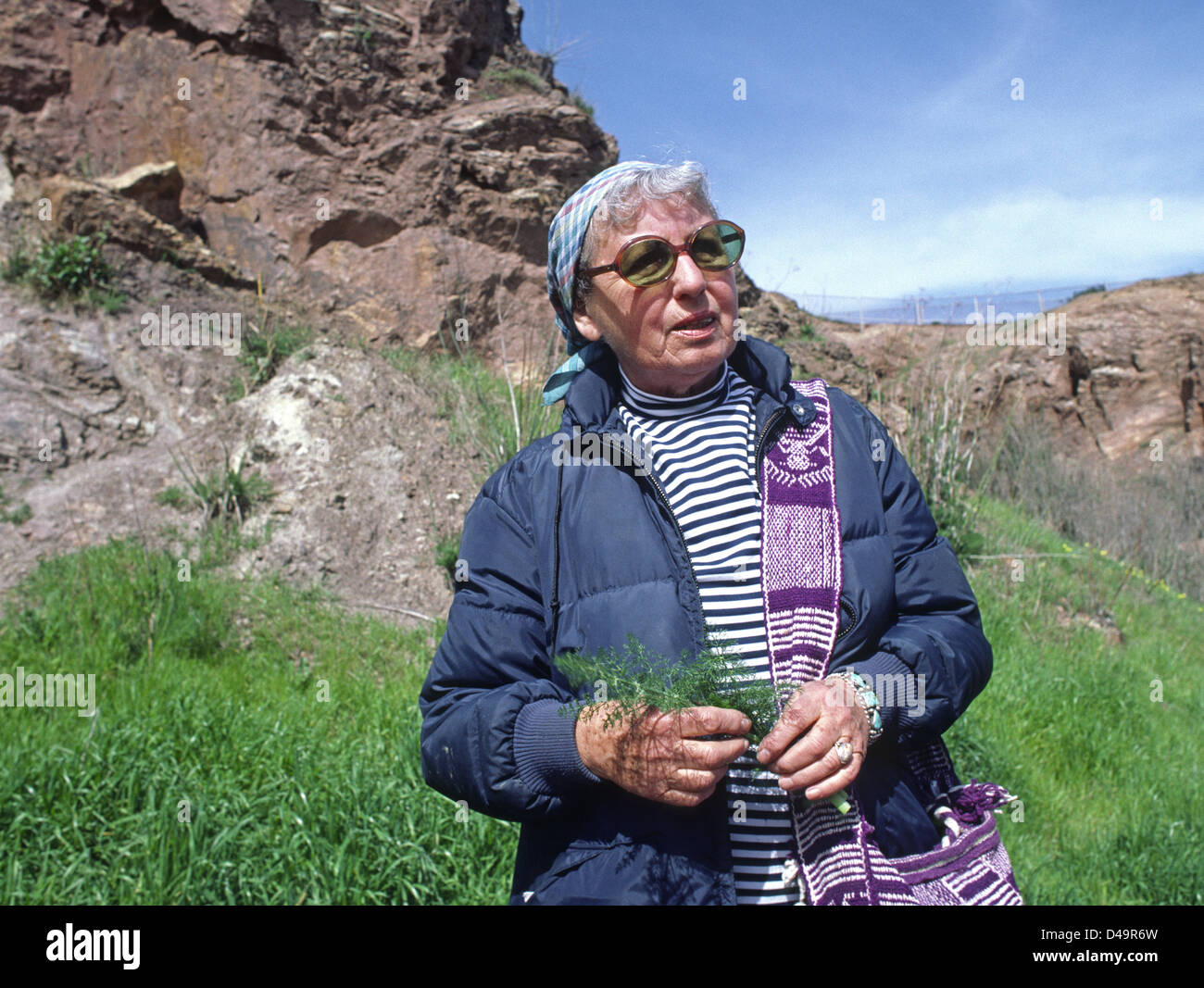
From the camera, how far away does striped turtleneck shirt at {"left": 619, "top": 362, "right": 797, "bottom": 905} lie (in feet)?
4.86

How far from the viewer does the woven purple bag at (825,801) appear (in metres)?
1.41

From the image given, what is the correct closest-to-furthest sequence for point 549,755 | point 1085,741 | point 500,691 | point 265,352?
point 549,755, point 500,691, point 1085,741, point 265,352

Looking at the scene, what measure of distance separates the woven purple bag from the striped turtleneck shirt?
1.3 inches

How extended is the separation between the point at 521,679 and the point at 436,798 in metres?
1.80

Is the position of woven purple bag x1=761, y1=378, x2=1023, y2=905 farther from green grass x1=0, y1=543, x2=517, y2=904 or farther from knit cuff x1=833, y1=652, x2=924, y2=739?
green grass x1=0, y1=543, x2=517, y2=904

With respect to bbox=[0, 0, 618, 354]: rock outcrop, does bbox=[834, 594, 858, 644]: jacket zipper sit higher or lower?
lower

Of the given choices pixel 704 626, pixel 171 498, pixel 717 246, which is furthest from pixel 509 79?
pixel 704 626

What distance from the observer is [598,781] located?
143cm

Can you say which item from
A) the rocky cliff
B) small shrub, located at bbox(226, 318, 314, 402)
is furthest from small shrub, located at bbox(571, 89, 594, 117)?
small shrub, located at bbox(226, 318, 314, 402)

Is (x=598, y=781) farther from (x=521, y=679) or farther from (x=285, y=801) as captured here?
(x=285, y=801)

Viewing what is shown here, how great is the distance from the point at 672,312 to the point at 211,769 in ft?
8.58

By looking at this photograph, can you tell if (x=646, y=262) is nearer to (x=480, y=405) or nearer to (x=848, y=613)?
(x=848, y=613)

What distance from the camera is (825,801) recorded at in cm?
143
